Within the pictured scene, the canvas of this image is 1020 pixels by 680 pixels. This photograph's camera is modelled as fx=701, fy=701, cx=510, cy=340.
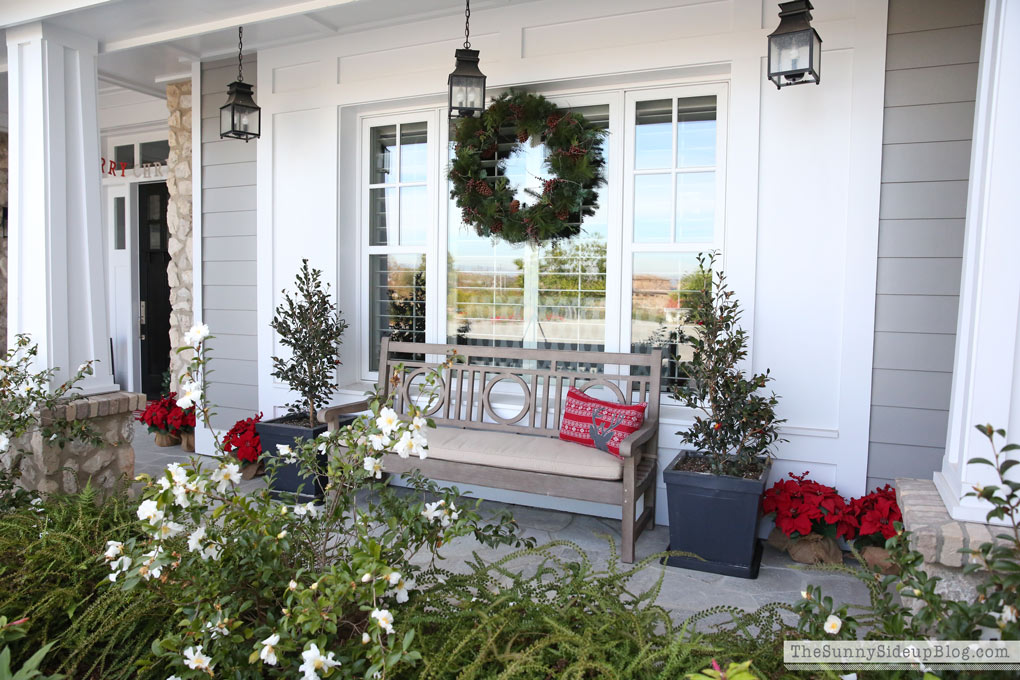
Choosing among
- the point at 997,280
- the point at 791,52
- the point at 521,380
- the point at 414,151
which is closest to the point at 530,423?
the point at 521,380

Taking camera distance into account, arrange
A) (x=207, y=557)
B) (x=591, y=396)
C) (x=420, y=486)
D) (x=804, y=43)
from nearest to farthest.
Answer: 1. (x=207, y=557)
2. (x=420, y=486)
3. (x=804, y=43)
4. (x=591, y=396)

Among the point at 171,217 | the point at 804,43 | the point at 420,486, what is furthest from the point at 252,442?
the point at 804,43

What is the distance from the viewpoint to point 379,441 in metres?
1.47

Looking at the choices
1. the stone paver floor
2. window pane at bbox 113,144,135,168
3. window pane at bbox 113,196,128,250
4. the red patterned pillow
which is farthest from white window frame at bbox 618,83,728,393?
window pane at bbox 113,196,128,250

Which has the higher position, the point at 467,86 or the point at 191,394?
the point at 467,86

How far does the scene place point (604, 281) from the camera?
12.7ft

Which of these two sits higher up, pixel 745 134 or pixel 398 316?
pixel 745 134

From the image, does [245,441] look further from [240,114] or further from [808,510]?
[808,510]

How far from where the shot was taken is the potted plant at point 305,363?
4094 mm

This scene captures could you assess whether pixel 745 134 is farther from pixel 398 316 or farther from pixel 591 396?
pixel 398 316

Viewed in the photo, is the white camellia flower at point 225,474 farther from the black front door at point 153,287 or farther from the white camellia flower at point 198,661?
the black front door at point 153,287

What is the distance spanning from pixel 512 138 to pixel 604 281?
0.97 metres

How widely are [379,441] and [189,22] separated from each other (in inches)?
122

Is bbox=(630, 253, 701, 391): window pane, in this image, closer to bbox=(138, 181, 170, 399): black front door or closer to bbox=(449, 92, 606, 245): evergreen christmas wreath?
bbox=(449, 92, 606, 245): evergreen christmas wreath
